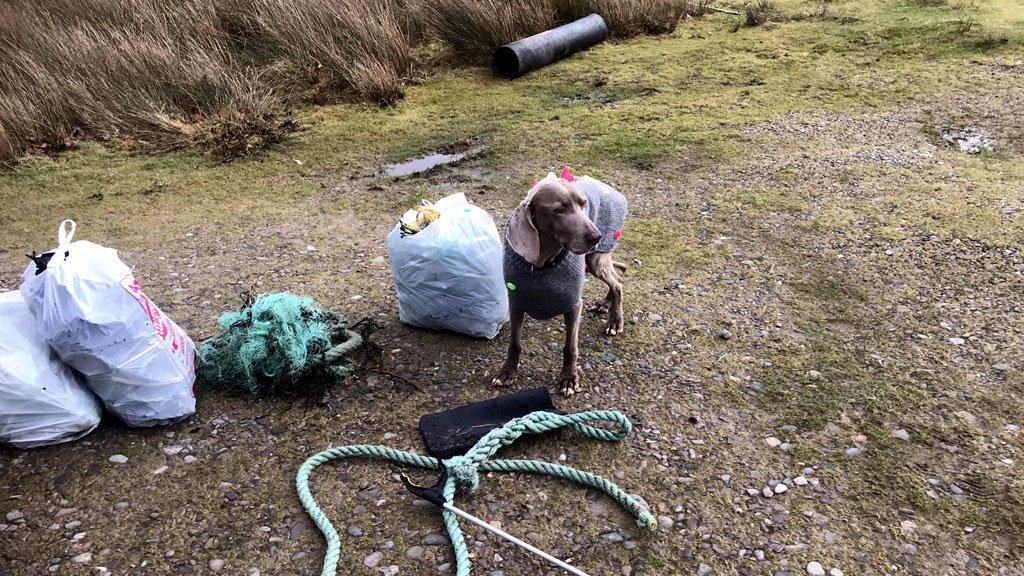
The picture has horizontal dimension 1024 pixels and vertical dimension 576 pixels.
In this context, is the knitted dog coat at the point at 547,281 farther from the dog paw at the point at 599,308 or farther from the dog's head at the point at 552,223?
the dog paw at the point at 599,308

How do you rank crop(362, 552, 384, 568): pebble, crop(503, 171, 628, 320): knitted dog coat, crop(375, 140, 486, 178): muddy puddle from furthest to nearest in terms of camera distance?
crop(375, 140, 486, 178): muddy puddle → crop(503, 171, 628, 320): knitted dog coat → crop(362, 552, 384, 568): pebble

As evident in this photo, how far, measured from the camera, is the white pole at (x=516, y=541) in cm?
210

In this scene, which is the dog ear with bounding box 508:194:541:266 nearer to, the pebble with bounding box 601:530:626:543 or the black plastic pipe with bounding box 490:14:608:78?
the pebble with bounding box 601:530:626:543

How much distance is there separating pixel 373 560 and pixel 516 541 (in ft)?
1.63

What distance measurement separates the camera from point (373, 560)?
2.24 m

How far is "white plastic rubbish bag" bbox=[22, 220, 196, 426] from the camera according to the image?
246 cm

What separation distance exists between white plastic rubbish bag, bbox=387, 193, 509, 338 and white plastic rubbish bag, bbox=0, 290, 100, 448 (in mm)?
1426

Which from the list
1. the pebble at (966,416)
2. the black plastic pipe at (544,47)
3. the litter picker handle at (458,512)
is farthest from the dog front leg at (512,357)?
the black plastic pipe at (544,47)

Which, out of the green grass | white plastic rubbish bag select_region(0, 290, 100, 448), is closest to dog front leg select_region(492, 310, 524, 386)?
white plastic rubbish bag select_region(0, 290, 100, 448)

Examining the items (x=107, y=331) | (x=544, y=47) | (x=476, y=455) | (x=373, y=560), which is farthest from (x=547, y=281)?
(x=544, y=47)

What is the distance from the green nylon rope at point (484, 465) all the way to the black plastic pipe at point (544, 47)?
5510 mm

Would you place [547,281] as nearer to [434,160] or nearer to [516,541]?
[516,541]

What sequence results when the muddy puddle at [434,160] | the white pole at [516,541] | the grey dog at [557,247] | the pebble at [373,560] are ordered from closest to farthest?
the white pole at [516,541], the pebble at [373,560], the grey dog at [557,247], the muddy puddle at [434,160]

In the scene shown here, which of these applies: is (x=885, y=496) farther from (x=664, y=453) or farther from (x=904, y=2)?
(x=904, y=2)
